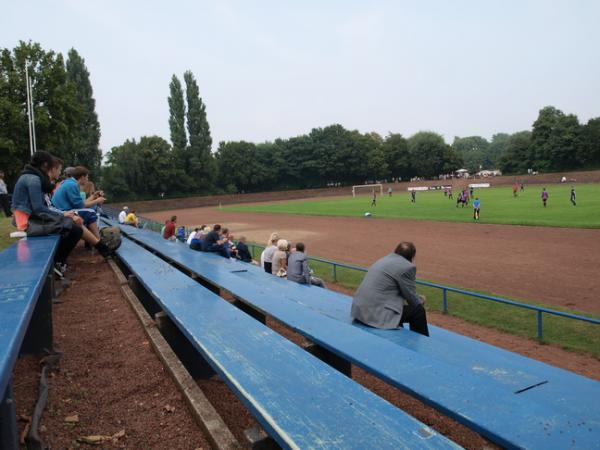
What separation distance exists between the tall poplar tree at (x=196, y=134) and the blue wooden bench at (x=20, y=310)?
72543 millimetres

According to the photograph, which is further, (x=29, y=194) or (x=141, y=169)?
(x=141, y=169)

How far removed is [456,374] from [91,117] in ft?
207

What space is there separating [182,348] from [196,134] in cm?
7550

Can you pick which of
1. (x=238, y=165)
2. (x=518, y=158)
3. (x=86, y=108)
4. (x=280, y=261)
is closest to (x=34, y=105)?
(x=86, y=108)

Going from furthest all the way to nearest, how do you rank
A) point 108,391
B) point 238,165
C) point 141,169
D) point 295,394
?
point 238,165 < point 141,169 < point 108,391 < point 295,394

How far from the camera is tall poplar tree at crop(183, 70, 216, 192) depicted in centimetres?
7531

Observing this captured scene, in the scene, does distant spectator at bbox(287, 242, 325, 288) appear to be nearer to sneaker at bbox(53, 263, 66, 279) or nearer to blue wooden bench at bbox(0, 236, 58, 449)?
sneaker at bbox(53, 263, 66, 279)

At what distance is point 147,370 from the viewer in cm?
365

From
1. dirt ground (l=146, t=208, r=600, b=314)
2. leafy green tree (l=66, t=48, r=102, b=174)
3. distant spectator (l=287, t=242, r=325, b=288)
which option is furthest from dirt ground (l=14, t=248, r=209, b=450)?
leafy green tree (l=66, t=48, r=102, b=174)

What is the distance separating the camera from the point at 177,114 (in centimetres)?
7512

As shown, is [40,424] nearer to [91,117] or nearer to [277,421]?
[277,421]

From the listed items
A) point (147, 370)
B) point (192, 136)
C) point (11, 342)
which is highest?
point (192, 136)

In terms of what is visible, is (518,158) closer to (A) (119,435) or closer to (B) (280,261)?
(B) (280,261)

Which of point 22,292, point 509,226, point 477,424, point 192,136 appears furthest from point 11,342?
point 192,136
